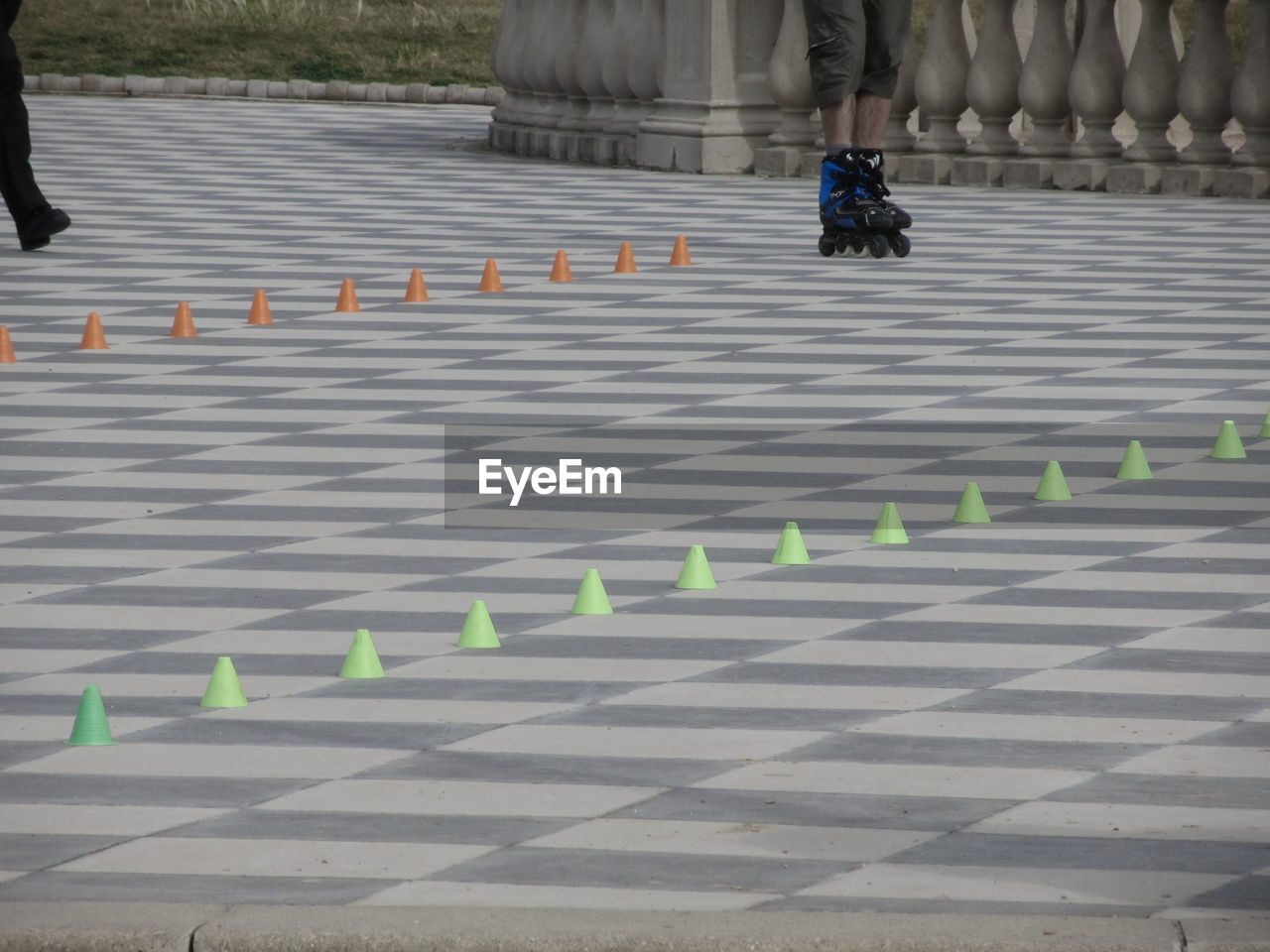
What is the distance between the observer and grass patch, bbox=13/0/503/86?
3166cm

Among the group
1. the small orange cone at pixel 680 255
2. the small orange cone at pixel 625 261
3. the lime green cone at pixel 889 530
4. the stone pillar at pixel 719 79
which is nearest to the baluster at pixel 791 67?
the stone pillar at pixel 719 79

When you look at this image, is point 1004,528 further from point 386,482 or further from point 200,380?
point 200,380

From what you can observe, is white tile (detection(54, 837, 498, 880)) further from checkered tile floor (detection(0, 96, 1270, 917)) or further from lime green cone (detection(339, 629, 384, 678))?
lime green cone (detection(339, 629, 384, 678))

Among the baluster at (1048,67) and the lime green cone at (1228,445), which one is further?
the baluster at (1048,67)

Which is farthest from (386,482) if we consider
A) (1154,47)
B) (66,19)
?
(66,19)

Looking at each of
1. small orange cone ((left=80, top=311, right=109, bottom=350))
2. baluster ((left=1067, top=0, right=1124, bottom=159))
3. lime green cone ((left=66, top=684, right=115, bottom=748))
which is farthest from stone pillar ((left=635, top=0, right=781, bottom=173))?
lime green cone ((left=66, top=684, right=115, bottom=748))

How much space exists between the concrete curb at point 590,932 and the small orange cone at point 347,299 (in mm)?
7354

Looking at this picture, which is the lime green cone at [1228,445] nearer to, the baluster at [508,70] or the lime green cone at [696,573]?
the lime green cone at [696,573]

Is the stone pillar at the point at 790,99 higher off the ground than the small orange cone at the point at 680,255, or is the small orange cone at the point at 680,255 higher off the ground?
the stone pillar at the point at 790,99

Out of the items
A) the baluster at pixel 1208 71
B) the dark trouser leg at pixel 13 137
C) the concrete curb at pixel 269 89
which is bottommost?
the concrete curb at pixel 269 89

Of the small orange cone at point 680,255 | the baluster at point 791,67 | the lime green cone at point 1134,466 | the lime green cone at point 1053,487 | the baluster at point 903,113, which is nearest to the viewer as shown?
the lime green cone at point 1053,487

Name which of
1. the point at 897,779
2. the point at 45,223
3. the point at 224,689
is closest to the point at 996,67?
the point at 45,223

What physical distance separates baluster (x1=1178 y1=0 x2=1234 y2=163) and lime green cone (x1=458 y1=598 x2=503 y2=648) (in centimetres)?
1067

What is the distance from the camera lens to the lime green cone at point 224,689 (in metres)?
4.96
